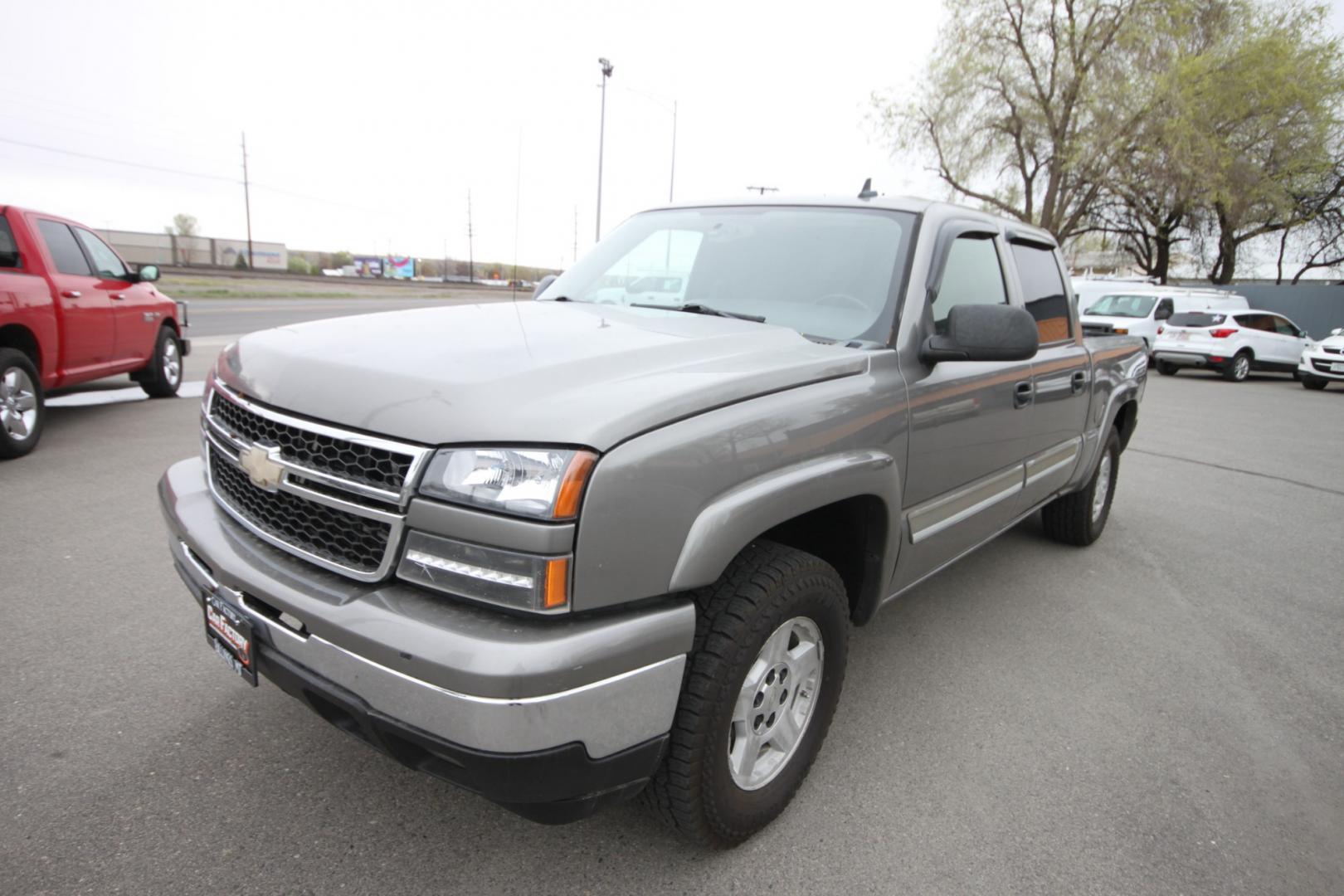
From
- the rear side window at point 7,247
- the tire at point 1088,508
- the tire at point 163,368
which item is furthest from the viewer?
the tire at point 163,368

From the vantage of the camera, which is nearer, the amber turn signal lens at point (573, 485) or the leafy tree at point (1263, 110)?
the amber turn signal lens at point (573, 485)

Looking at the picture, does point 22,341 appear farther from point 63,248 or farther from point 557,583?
point 557,583

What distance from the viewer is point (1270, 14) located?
85.8 feet

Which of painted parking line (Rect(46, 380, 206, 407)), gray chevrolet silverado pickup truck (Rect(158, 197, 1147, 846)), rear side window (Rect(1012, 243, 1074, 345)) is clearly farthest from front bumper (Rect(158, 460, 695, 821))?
painted parking line (Rect(46, 380, 206, 407))

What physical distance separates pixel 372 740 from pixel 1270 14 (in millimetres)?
34859

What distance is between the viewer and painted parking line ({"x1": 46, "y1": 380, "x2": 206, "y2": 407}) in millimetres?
8281

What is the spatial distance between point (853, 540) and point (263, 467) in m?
1.72

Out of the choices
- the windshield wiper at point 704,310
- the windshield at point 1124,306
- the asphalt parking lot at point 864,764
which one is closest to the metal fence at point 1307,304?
the windshield at point 1124,306

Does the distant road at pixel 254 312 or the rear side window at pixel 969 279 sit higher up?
the rear side window at pixel 969 279

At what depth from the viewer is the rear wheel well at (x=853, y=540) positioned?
2498 millimetres

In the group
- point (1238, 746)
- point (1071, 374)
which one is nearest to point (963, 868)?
point (1238, 746)

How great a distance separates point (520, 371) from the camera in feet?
6.27

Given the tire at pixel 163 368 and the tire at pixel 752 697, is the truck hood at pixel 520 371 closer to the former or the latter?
the tire at pixel 752 697

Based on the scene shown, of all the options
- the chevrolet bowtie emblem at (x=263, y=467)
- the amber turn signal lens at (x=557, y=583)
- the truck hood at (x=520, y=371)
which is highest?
the truck hood at (x=520, y=371)
